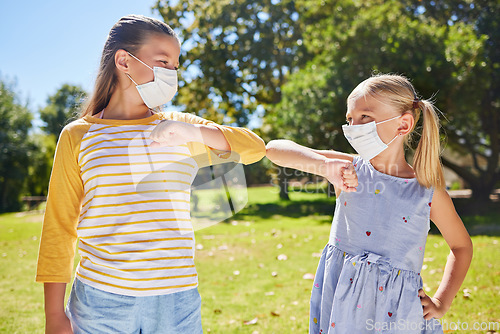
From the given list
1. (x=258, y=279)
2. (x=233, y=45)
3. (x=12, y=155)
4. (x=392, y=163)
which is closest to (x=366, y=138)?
(x=392, y=163)

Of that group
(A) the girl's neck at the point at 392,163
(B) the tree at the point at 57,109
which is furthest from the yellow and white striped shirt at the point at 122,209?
(B) the tree at the point at 57,109

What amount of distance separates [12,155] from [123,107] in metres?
22.2

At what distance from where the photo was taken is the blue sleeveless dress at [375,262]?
5.94 feet

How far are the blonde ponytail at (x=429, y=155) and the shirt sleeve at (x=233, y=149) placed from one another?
0.87 metres

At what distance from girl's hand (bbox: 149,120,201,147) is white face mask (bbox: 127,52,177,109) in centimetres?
29

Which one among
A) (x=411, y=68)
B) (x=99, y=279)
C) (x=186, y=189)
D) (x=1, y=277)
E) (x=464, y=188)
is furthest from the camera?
(x=464, y=188)

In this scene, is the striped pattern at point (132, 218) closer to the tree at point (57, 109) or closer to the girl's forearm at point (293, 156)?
the girl's forearm at point (293, 156)

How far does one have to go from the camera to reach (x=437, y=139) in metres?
2.05

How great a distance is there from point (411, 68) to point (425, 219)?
9166mm

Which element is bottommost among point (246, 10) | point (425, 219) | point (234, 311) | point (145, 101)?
point (234, 311)

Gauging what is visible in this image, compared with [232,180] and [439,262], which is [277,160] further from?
[439,262]

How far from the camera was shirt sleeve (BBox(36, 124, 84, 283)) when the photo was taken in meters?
1.46

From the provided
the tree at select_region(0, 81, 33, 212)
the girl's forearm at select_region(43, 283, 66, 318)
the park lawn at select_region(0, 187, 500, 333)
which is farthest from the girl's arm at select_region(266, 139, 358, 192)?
the tree at select_region(0, 81, 33, 212)

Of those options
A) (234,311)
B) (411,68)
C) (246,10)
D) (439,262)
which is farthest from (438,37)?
(234,311)
